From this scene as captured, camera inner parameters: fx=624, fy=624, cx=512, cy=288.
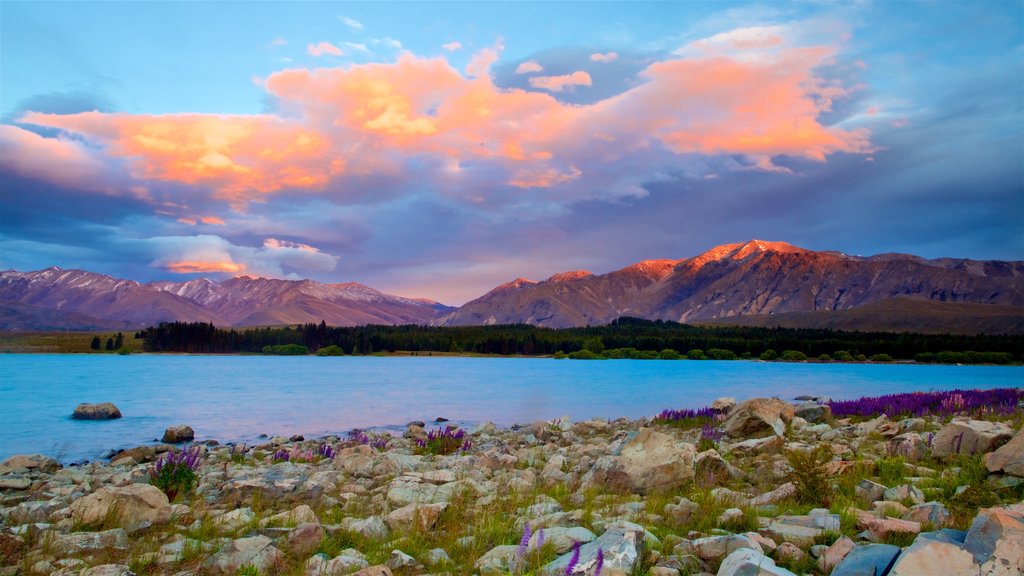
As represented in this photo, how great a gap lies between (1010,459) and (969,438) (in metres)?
3.00

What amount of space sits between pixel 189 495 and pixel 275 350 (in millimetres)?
193123

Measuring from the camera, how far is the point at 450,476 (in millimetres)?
12641

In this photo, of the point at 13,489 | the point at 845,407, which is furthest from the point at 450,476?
the point at 845,407

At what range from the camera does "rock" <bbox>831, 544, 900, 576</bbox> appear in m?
5.29

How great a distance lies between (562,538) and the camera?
6.98 metres

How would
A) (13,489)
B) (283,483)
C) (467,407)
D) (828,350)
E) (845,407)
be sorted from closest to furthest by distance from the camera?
1. (283,483)
2. (13,489)
3. (845,407)
4. (467,407)
5. (828,350)

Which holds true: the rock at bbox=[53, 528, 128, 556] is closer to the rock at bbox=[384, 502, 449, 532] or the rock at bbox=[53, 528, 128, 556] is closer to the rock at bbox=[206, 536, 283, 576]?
the rock at bbox=[206, 536, 283, 576]

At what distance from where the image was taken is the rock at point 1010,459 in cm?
955

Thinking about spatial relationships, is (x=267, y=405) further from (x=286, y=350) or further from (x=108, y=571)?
(x=286, y=350)

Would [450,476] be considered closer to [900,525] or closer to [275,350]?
[900,525]

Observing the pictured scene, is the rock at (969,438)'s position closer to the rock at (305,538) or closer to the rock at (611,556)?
the rock at (611,556)

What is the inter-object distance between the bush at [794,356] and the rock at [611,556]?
596 feet

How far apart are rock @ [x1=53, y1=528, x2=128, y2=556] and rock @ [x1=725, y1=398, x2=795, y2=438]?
1788 centimetres

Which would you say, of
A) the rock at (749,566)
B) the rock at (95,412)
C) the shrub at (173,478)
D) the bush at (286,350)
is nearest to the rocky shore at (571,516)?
the rock at (749,566)
